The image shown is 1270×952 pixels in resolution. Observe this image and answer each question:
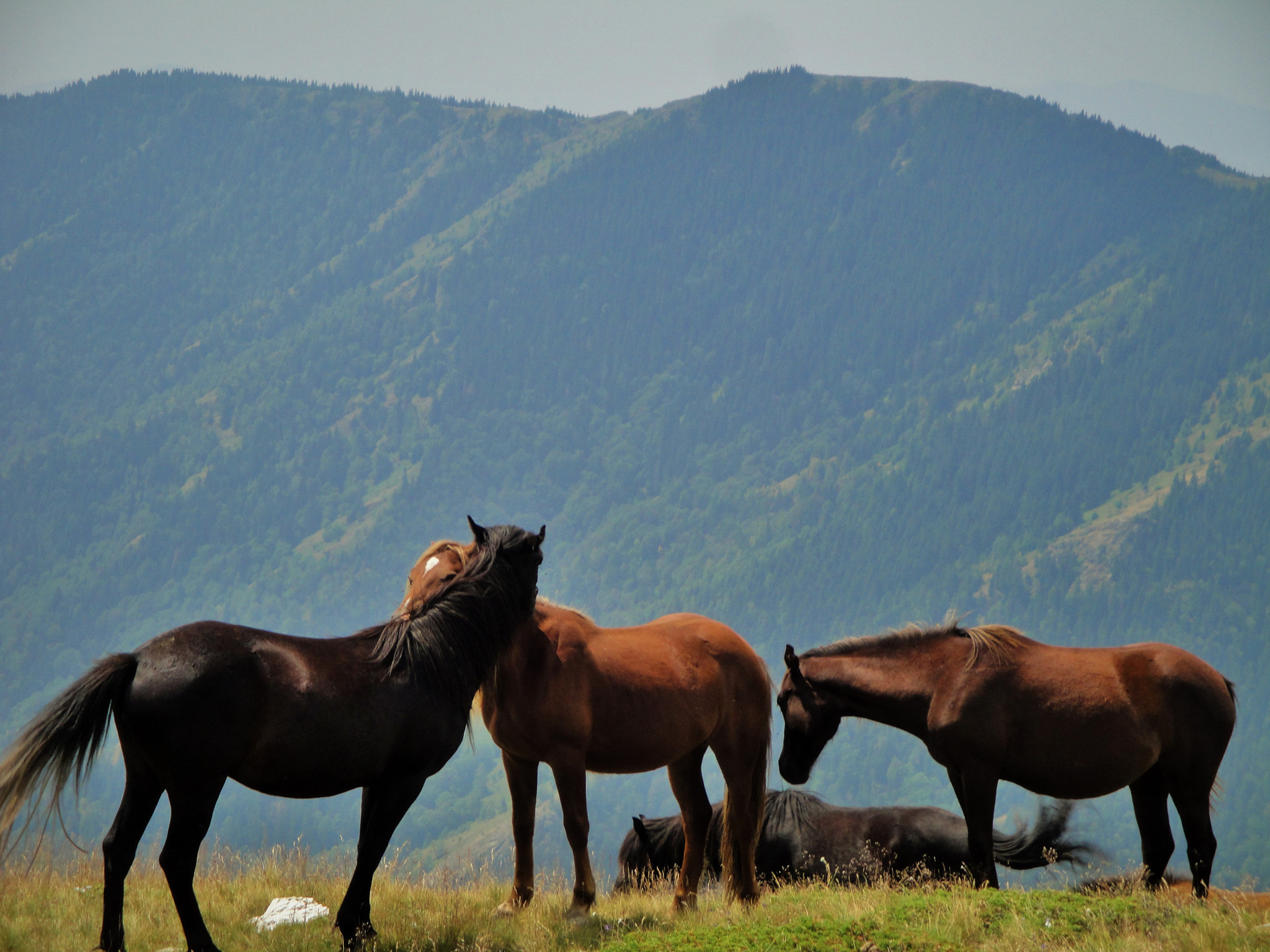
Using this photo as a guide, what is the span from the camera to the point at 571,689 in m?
8.73

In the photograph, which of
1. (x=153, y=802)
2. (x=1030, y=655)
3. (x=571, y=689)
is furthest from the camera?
(x=1030, y=655)

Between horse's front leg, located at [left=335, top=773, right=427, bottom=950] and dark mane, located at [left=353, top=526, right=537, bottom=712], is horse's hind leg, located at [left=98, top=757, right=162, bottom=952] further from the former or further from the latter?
dark mane, located at [left=353, top=526, right=537, bottom=712]

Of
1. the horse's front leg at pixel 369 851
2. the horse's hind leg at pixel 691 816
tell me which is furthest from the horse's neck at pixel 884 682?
the horse's front leg at pixel 369 851

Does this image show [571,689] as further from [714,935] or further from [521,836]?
[714,935]

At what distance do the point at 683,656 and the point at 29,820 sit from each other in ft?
16.6

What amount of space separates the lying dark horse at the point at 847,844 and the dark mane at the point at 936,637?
2425 millimetres

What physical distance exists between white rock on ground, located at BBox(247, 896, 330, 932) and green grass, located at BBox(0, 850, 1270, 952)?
141mm

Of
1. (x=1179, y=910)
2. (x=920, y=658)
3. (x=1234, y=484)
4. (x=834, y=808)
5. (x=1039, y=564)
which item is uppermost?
(x=920, y=658)

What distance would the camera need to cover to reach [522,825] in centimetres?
880

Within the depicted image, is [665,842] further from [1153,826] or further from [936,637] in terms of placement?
[1153,826]

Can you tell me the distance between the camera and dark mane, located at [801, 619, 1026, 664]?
9.42 m

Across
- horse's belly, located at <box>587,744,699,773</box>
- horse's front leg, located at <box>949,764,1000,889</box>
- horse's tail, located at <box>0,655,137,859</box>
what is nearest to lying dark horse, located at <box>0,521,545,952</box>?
horse's tail, located at <box>0,655,137,859</box>

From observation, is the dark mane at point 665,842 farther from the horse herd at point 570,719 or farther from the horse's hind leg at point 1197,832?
the horse's hind leg at point 1197,832

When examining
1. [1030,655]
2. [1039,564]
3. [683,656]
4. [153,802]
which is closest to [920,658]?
[1030,655]
